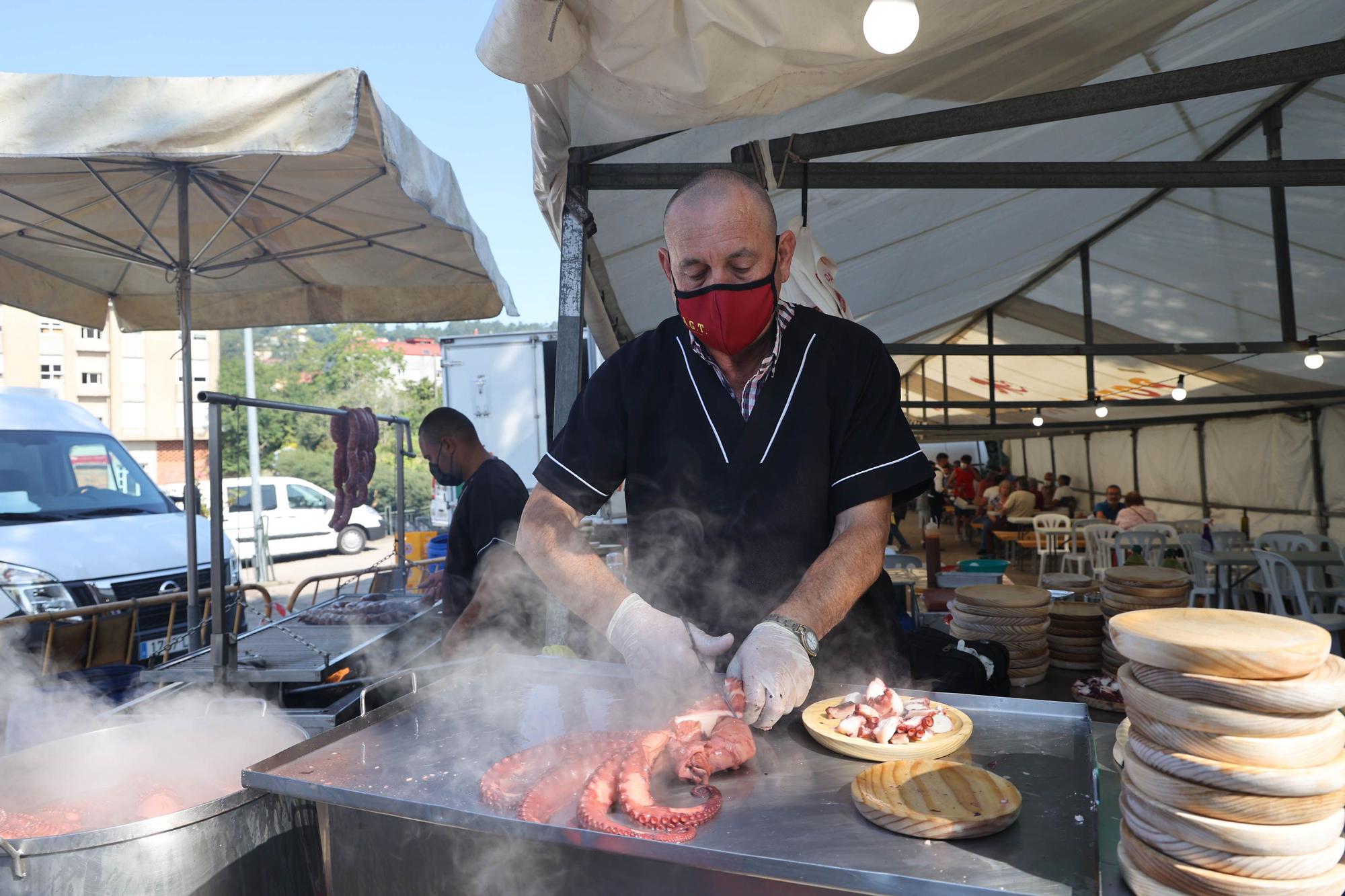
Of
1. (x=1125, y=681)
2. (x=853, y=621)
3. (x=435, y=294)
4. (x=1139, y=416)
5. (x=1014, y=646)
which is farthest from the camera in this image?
(x=1139, y=416)

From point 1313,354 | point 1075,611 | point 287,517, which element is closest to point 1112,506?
point 1313,354

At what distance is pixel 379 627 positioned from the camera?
4.30 m

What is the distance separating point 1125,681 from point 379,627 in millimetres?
3796

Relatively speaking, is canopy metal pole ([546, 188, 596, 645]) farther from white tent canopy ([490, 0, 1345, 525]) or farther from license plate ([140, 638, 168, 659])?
license plate ([140, 638, 168, 659])

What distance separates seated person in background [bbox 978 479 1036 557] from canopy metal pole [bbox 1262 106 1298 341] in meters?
9.20

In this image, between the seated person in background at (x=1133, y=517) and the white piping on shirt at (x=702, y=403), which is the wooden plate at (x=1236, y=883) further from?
the seated person in background at (x=1133, y=517)

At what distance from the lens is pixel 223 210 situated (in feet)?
15.4

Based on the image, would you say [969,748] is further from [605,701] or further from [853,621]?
A: [605,701]

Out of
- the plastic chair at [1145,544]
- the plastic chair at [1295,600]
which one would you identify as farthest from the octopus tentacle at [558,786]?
the plastic chair at [1145,544]

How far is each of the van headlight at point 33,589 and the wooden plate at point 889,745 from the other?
17.3ft

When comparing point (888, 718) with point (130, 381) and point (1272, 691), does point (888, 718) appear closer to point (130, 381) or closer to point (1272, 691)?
point (1272, 691)

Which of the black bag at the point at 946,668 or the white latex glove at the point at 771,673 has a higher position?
the white latex glove at the point at 771,673

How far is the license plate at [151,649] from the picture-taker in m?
5.30

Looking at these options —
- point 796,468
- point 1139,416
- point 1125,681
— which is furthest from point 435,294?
point 1139,416
